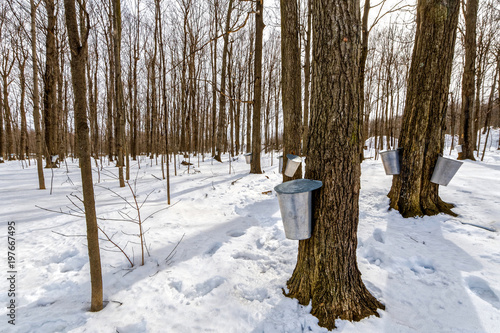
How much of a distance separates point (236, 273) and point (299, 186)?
1217 millimetres

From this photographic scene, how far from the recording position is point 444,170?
2.95 m

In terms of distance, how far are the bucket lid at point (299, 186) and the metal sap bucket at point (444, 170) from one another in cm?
270

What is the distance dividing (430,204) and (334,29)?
10.2ft

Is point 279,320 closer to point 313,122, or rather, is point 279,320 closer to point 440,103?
point 313,122

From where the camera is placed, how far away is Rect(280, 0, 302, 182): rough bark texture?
393 centimetres

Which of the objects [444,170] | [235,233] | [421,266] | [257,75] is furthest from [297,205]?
[257,75]

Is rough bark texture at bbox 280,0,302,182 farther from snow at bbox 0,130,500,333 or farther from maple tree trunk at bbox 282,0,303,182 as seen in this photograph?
snow at bbox 0,130,500,333

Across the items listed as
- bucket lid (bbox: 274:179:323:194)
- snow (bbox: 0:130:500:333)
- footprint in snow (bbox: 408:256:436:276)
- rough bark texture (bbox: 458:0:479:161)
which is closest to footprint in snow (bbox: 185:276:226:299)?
snow (bbox: 0:130:500:333)

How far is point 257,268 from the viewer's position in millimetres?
2193

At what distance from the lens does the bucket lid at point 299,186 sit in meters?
1.42

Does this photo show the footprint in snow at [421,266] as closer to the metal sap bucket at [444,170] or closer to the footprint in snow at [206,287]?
the metal sap bucket at [444,170]

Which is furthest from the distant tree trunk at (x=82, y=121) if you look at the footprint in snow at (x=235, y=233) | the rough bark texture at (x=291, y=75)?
the rough bark texture at (x=291, y=75)

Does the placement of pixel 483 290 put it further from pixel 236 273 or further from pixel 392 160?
pixel 236 273

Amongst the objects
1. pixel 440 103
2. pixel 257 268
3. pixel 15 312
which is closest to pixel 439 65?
pixel 440 103
